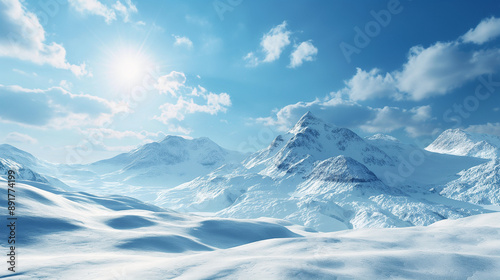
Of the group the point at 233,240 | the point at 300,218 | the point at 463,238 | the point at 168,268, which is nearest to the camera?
the point at 168,268

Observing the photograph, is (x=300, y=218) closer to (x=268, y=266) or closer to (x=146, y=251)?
(x=146, y=251)

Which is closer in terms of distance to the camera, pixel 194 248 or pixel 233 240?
pixel 194 248

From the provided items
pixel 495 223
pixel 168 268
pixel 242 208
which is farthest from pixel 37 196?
pixel 242 208

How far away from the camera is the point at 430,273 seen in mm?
15180

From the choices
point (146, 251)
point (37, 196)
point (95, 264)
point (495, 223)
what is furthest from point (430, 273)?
point (37, 196)

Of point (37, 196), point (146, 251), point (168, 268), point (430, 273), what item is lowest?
point (430, 273)

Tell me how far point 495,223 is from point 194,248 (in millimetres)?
35760

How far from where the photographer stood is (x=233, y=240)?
5062cm

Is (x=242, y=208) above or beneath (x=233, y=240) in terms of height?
above

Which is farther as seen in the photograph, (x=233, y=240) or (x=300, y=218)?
(x=300, y=218)

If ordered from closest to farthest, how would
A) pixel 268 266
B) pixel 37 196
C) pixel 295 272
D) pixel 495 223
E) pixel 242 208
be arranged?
1. pixel 295 272
2. pixel 268 266
3. pixel 495 223
4. pixel 37 196
5. pixel 242 208

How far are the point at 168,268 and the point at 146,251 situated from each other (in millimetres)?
17642

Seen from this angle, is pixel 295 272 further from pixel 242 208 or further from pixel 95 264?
pixel 242 208

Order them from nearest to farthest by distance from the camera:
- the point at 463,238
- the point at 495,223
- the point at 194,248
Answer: the point at 463,238 < the point at 495,223 < the point at 194,248
